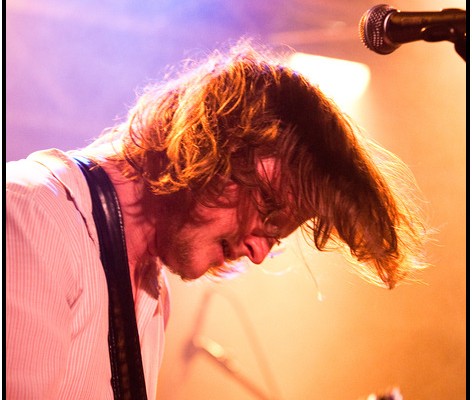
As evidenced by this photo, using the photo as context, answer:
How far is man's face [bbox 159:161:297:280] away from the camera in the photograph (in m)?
1.34


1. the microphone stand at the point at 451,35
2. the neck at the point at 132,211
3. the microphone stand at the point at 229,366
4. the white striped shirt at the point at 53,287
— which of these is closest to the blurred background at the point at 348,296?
the microphone stand at the point at 229,366

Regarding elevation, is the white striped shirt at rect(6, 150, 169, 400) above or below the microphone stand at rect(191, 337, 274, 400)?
above

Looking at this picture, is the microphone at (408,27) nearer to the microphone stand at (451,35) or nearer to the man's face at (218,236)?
the microphone stand at (451,35)

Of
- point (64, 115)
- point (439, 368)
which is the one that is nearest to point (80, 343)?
point (64, 115)

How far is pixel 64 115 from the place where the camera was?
7.66 feet

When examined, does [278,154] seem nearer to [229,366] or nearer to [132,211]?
[132,211]

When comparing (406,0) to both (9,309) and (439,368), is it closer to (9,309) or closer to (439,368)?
(439,368)

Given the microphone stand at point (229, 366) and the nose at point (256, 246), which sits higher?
the nose at point (256, 246)

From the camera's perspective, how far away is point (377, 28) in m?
0.97

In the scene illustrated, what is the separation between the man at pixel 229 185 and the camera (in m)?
1.27

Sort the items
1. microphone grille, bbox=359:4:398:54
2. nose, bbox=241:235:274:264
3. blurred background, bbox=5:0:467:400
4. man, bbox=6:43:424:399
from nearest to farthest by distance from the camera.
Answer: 1. microphone grille, bbox=359:4:398:54
2. man, bbox=6:43:424:399
3. nose, bbox=241:235:274:264
4. blurred background, bbox=5:0:467:400

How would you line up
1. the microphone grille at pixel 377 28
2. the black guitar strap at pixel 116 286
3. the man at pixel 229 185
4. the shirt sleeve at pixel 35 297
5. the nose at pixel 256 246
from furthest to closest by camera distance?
the nose at pixel 256 246, the man at pixel 229 185, the black guitar strap at pixel 116 286, the microphone grille at pixel 377 28, the shirt sleeve at pixel 35 297

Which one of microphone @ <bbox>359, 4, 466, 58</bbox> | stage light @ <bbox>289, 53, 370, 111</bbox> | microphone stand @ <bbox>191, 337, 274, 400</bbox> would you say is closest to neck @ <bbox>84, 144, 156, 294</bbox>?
microphone @ <bbox>359, 4, 466, 58</bbox>

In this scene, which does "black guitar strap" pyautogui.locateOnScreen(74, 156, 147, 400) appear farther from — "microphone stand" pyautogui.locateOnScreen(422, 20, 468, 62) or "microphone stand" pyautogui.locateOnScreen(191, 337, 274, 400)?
"microphone stand" pyautogui.locateOnScreen(191, 337, 274, 400)
